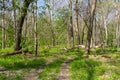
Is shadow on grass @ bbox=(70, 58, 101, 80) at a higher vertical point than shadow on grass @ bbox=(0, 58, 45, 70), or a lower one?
lower

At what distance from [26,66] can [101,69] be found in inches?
229

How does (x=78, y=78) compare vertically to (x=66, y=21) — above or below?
below

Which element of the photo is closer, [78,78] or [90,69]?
[78,78]

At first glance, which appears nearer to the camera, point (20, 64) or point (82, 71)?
point (82, 71)

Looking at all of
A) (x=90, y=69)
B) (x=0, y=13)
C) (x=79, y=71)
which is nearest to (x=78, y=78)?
(x=79, y=71)

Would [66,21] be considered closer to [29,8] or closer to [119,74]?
[29,8]

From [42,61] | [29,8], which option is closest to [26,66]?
[42,61]

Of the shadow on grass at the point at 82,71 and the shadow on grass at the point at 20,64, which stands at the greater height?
the shadow on grass at the point at 20,64

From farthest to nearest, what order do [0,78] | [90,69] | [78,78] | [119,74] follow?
[90,69]
[119,74]
[78,78]
[0,78]

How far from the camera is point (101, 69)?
859 inches

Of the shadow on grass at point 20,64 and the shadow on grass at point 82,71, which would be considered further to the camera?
the shadow on grass at point 20,64

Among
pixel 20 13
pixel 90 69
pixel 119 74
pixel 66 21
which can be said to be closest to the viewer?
pixel 119 74

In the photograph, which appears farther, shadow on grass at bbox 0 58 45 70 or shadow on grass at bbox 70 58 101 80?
shadow on grass at bbox 0 58 45 70

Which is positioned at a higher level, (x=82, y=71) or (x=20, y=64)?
(x=20, y=64)
